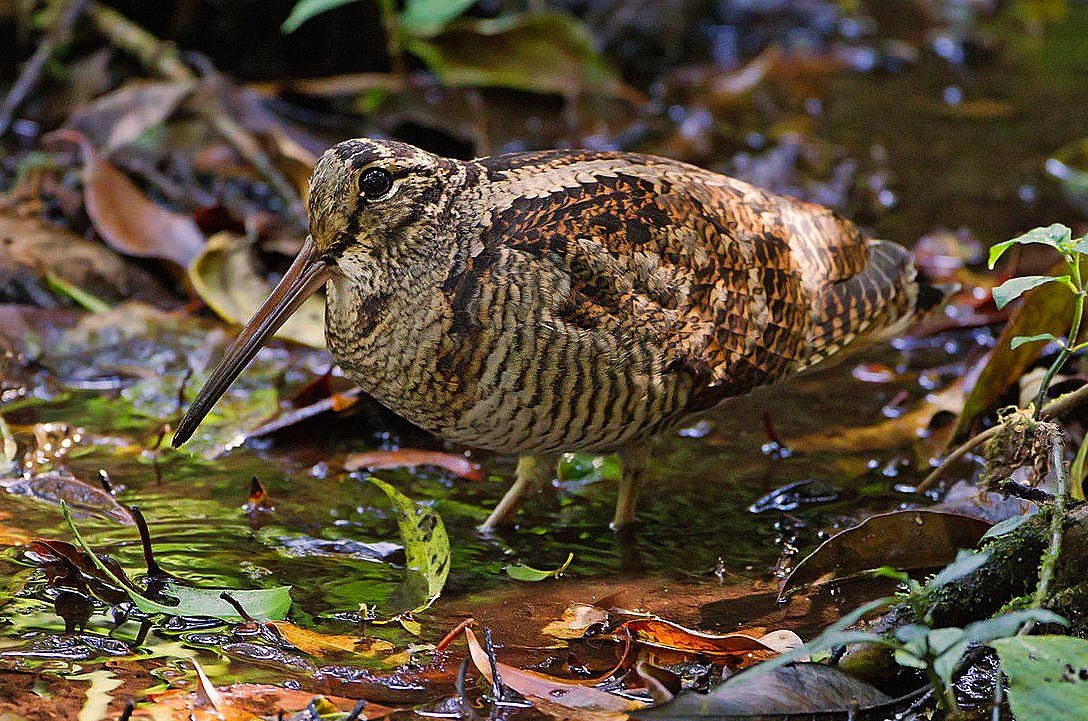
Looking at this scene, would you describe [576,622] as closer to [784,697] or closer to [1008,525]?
[784,697]

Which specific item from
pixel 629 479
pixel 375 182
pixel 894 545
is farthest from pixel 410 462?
pixel 894 545

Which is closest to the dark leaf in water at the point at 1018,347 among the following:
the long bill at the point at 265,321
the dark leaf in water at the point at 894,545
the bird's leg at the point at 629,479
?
the dark leaf in water at the point at 894,545

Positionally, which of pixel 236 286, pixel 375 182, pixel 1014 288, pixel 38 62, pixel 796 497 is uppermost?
pixel 38 62

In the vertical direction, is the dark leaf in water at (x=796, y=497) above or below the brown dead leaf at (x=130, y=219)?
below

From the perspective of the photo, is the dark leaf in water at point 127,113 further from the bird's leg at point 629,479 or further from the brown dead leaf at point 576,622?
the brown dead leaf at point 576,622

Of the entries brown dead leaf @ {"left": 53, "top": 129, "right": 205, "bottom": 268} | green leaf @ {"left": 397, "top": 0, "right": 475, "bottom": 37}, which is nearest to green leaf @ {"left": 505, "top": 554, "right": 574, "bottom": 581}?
brown dead leaf @ {"left": 53, "top": 129, "right": 205, "bottom": 268}

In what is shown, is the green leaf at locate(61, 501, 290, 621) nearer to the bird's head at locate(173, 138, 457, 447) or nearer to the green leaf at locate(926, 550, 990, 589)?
the bird's head at locate(173, 138, 457, 447)

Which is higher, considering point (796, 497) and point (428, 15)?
point (428, 15)
